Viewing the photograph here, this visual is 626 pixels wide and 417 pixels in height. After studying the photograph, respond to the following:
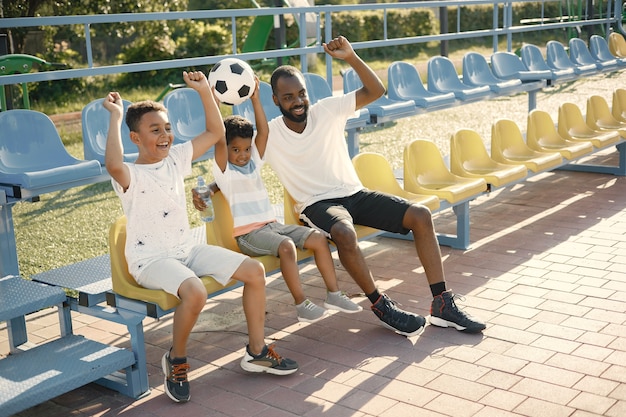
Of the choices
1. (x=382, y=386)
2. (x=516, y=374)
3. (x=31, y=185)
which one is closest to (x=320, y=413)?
(x=382, y=386)

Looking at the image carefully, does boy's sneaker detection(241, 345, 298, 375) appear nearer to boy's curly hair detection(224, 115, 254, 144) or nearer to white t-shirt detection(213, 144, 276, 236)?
white t-shirt detection(213, 144, 276, 236)

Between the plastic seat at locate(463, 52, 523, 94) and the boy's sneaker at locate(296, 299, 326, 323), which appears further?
the plastic seat at locate(463, 52, 523, 94)

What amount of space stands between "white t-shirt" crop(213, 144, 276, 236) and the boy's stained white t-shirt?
0.41m

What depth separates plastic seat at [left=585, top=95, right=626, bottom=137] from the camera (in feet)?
27.6

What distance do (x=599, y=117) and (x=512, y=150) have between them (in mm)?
2006

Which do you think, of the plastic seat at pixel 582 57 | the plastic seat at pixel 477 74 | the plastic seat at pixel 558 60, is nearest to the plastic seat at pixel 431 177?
the plastic seat at pixel 477 74

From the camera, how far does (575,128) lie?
8156mm

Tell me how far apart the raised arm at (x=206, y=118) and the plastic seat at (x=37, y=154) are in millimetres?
975

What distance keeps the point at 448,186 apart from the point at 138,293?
2.72 metres

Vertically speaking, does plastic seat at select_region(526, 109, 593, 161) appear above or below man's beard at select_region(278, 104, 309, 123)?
below

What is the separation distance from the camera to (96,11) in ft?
59.8

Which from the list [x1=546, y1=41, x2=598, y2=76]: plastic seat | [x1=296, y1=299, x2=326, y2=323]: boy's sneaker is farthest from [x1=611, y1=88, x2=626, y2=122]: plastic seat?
[x1=296, y1=299, x2=326, y2=323]: boy's sneaker

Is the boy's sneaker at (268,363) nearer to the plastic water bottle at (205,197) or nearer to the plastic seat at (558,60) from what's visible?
the plastic water bottle at (205,197)

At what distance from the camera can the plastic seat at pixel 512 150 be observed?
672 centimetres
